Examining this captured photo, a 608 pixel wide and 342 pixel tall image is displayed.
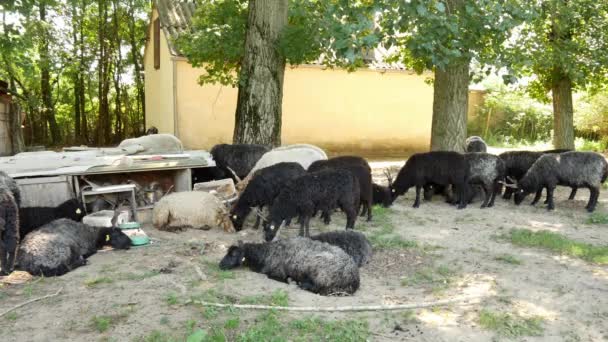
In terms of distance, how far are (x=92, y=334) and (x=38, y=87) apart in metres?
25.3

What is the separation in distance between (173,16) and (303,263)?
49.9 feet

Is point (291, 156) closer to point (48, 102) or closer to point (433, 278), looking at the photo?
point (433, 278)

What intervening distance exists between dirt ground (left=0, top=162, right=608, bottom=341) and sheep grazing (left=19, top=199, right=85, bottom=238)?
1.24 meters

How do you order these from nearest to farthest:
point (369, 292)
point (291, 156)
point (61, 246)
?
point (369, 292) → point (61, 246) → point (291, 156)

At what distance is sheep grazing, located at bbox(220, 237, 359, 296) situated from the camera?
5.20 meters

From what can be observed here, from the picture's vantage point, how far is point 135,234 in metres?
7.04


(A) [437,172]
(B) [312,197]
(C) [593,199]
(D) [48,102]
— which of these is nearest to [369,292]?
(B) [312,197]

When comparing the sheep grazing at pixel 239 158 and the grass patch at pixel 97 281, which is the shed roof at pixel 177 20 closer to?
the sheep grazing at pixel 239 158

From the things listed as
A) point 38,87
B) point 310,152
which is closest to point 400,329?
point 310,152

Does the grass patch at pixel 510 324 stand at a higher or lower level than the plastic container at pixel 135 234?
lower

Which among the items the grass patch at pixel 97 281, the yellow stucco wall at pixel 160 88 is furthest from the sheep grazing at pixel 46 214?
the yellow stucco wall at pixel 160 88

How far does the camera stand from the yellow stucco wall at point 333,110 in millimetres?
17172

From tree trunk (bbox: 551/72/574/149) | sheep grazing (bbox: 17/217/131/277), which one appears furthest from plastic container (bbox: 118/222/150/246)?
tree trunk (bbox: 551/72/574/149)

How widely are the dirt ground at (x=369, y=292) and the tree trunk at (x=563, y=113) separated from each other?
24.5 feet
